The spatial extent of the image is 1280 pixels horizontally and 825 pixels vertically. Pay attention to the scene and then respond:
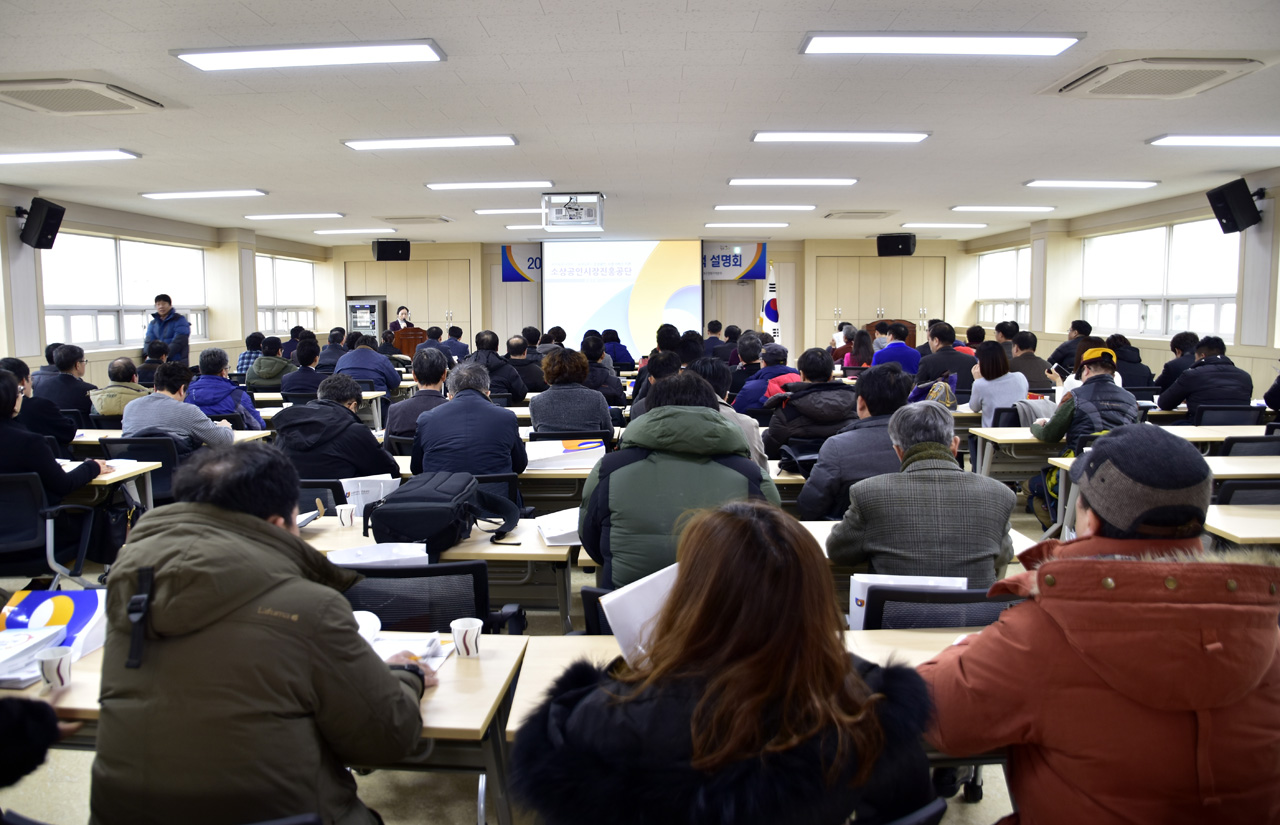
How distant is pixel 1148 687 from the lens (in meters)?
1.25

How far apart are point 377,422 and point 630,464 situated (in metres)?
6.62

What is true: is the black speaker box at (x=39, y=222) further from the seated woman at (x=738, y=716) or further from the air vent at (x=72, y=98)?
the seated woman at (x=738, y=716)

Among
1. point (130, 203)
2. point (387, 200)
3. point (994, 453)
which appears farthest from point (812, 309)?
point (130, 203)

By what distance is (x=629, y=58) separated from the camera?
14.3ft

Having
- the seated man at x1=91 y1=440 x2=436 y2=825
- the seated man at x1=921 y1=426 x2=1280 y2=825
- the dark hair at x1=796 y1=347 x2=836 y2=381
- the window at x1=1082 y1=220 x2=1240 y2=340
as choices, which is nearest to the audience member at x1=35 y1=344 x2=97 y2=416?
the dark hair at x1=796 y1=347 x2=836 y2=381

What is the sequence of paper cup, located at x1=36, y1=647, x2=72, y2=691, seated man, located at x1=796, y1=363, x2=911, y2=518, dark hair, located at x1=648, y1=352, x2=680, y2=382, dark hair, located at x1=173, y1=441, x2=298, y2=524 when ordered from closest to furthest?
dark hair, located at x1=173, y1=441, x2=298, y2=524
paper cup, located at x1=36, y1=647, x2=72, y2=691
seated man, located at x1=796, y1=363, x2=911, y2=518
dark hair, located at x1=648, y1=352, x2=680, y2=382

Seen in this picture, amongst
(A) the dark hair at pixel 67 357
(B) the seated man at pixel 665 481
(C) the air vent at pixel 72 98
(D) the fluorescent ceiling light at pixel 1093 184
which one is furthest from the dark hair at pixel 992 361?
(A) the dark hair at pixel 67 357

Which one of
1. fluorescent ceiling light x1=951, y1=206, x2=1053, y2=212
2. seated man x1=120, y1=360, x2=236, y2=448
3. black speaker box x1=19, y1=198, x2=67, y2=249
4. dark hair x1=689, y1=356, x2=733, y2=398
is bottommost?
seated man x1=120, y1=360, x2=236, y2=448

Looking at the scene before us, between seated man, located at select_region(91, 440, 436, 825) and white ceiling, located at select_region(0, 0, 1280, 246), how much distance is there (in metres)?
3.01

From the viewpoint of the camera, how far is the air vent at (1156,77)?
4320 mm

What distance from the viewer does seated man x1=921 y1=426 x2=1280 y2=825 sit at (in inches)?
48.6

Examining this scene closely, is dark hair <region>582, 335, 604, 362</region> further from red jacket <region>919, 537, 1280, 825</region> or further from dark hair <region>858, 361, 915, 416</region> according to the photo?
red jacket <region>919, 537, 1280, 825</region>

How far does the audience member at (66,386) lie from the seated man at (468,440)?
380 centimetres

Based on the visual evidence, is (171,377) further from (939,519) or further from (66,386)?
(939,519)
